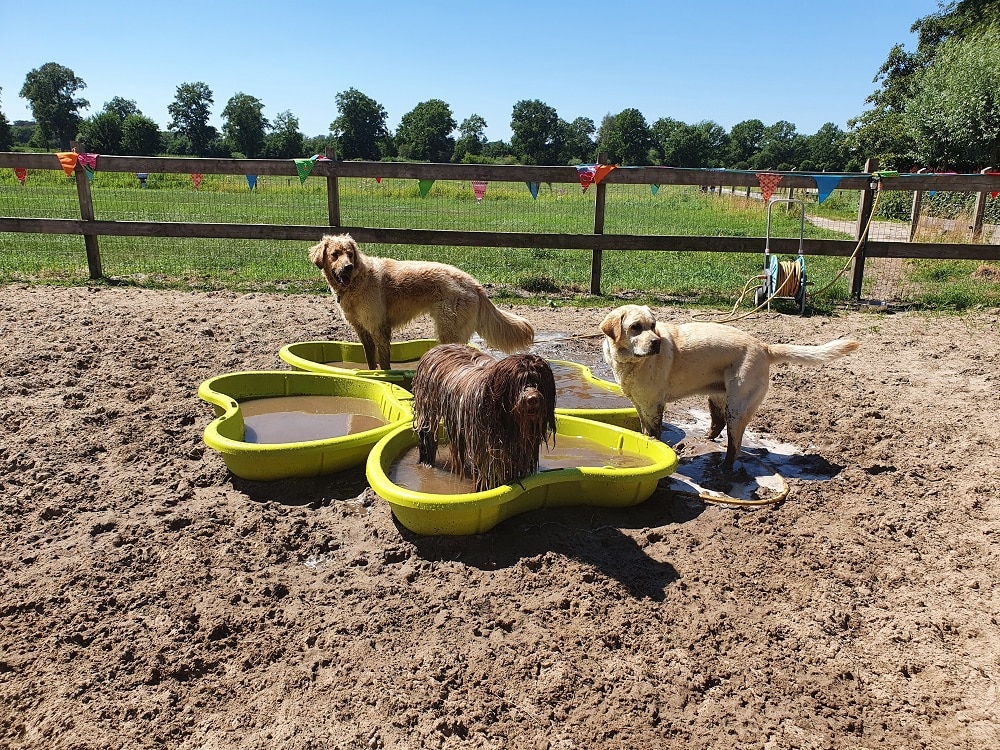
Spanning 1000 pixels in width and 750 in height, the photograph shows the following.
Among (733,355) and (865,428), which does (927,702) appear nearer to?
(733,355)

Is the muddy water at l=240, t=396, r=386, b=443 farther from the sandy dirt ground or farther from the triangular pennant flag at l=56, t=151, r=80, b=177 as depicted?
the triangular pennant flag at l=56, t=151, r=80, b=177

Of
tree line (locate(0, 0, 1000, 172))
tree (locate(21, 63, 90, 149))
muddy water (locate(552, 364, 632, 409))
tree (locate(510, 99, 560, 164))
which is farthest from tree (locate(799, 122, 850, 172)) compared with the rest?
tree (locate(21, 63, 90, 149))

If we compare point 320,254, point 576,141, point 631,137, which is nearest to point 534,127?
point 576,141

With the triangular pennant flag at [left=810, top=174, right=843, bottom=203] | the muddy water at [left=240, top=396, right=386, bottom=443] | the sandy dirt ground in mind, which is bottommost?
the sandy dirt ground

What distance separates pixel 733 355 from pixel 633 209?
16.0 m

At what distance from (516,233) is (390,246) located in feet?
17.7

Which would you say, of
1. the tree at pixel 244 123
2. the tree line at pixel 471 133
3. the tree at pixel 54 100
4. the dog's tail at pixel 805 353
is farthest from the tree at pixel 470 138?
the dog's tail at pixel 805 353

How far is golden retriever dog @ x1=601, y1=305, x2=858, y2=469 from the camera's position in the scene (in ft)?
15.6

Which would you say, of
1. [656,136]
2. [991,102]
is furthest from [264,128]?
[991,102]

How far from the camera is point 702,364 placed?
193 inches

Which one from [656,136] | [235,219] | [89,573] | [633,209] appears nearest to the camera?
[89,573]

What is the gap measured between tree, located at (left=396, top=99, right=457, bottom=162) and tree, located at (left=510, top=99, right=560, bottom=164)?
615 inches

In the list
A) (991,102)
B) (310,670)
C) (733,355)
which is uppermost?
(991,102)

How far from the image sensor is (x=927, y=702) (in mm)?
2787
